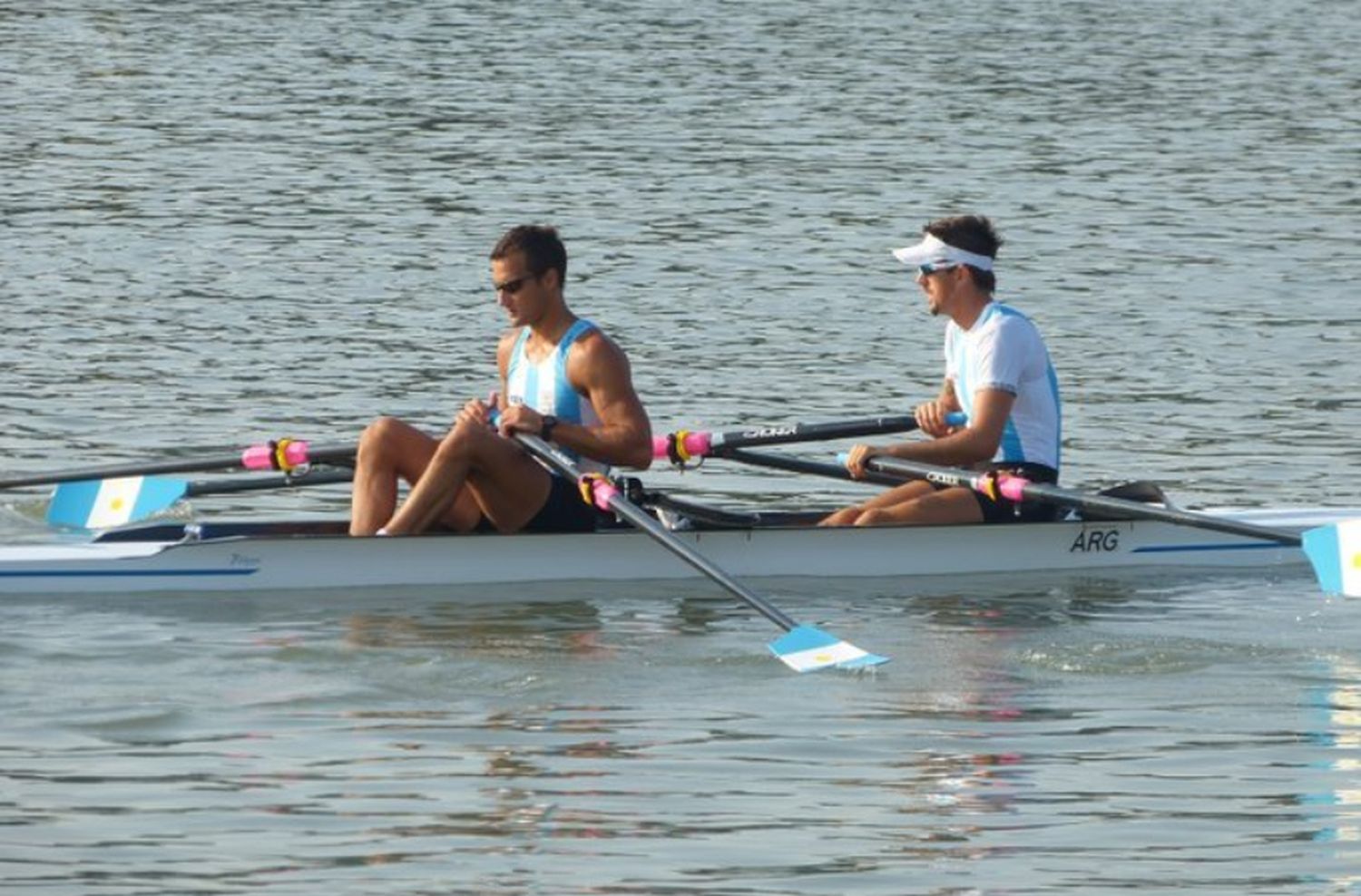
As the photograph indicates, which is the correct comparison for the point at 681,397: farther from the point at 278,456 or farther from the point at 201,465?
the point at 278,456

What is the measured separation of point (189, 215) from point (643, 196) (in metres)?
4.13

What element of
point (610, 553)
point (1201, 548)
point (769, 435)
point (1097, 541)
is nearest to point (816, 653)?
point (610, 553)

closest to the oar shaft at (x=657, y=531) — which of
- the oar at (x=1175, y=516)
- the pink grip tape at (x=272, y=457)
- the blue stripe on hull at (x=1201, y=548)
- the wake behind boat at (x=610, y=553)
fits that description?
the wake behind boat at (x=610, y=553)

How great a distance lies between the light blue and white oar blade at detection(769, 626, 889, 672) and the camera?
11844 millimetres

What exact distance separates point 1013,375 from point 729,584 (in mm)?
1780

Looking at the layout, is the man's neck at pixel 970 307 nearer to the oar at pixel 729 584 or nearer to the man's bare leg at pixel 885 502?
the man's bare leg at pixel 885 502

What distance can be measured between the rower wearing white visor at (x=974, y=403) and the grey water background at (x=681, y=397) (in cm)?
48

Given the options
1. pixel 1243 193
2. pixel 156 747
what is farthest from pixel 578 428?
pixel 1243 193

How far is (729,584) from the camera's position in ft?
41.0

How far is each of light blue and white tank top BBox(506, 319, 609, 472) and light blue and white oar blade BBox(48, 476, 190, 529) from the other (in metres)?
2.41

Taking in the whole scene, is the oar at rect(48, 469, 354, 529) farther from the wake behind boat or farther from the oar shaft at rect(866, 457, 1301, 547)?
the oar shaft at rect(866, 457, 1301, 547)

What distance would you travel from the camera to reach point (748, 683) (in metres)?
11.8

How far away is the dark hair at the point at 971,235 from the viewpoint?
13430mm

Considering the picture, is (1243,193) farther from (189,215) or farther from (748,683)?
(748,683)
